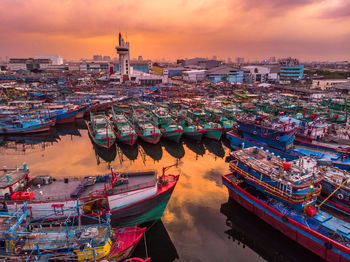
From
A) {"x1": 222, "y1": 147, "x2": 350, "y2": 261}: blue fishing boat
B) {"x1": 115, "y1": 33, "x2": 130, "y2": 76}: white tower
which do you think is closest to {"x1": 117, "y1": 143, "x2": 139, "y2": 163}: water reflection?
{"x1": 222, "y1": 147, "x2": 350, "y2": 261}: blue fishing boat

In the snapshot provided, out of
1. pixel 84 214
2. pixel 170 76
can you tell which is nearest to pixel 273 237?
pixel 84 214

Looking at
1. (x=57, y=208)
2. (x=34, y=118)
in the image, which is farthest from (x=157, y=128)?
(x=34, y=118)

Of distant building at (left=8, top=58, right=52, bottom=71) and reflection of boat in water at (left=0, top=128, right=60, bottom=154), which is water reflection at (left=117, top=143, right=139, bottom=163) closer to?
reflection of boat in water at (left=0, top=128, right=60, bottom=154)

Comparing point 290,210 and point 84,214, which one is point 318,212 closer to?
point 290,210

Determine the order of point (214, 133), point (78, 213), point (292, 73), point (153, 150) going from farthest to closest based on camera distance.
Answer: point (292, 73) < point (214, 133) < point (153, 150) < point (78, 213)

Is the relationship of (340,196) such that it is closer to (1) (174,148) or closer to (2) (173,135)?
(1) (174,148)

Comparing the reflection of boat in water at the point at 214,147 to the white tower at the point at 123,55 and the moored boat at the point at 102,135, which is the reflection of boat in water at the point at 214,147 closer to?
the moored boat at the point at 102,135
